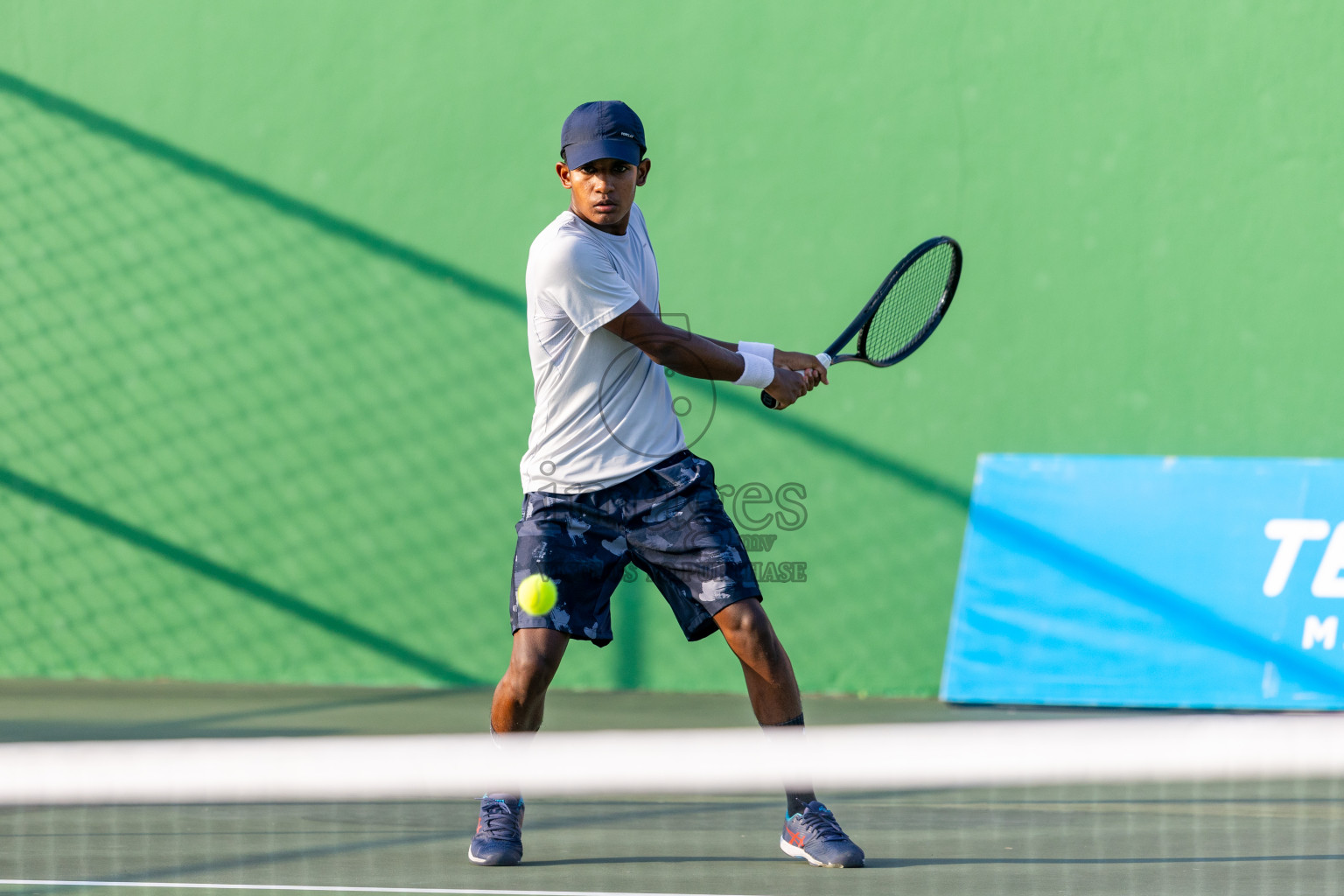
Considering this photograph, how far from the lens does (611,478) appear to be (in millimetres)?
3225

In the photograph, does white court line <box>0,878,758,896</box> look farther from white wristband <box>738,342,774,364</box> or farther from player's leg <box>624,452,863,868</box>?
white wristband <box>738,342,774,364</box>

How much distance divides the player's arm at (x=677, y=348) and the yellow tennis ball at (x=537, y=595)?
1.71 feet

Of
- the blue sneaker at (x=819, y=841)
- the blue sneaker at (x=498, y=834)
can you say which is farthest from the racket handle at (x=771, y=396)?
the blue sneaker at (x=498, y=834)

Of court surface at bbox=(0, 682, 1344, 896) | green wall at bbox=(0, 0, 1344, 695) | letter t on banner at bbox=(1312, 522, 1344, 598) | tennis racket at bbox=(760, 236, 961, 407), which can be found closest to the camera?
court surface at bbox=(0, 682, 1344, 896)

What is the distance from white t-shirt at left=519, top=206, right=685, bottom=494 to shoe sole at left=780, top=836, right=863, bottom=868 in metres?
0.88

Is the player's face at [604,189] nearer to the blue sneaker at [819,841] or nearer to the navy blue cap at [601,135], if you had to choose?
the navy blue cap at [601,135]

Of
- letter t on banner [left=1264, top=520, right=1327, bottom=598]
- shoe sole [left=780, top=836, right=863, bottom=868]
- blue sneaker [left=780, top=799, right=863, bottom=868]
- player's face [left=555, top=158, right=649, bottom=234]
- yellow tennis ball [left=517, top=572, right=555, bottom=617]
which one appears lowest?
shoe sole [left=780, top=836, right=863, bottom=868]

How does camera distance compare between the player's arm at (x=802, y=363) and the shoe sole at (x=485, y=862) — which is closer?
the shoe sole at (x=485, y=862)

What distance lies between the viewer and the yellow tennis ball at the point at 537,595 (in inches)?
125

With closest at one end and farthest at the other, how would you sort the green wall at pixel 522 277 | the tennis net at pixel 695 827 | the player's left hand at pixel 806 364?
the tennis net at pixel 695 827 < the player's left hand at pixel 806 364 < the green wall at pixel 522 277

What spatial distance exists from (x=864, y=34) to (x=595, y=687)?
2.44 m

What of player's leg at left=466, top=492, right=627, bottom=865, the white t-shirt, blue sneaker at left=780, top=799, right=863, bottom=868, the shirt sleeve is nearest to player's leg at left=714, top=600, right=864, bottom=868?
blue sneaker at left=780, top=799, right=863, bottom=868

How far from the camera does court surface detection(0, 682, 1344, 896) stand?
3.12m

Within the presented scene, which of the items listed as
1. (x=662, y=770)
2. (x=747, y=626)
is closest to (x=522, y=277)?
(x=747, y=626)
